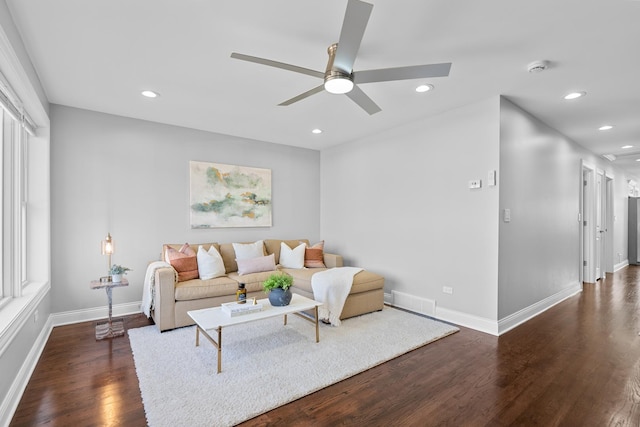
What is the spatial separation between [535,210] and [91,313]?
5.70 meters

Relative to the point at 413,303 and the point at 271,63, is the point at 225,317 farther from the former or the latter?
the point at 413,303

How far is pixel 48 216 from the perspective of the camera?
3.38 m

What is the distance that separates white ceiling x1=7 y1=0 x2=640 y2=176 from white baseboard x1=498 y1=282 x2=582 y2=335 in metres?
2.44

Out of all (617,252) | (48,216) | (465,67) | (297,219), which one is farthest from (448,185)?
(617,252)

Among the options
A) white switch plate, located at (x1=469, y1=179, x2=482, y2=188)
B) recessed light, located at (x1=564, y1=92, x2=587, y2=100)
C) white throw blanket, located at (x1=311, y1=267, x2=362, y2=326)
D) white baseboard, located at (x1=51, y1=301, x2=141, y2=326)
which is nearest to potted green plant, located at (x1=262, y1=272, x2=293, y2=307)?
white throw blanket, located at (x1=311, y1=267, x2=362, y2=326)

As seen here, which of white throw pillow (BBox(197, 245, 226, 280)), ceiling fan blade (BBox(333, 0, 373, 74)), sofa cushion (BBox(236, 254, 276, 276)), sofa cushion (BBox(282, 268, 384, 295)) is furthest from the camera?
sofa cushion (BBox(236, 254, 276, 276))

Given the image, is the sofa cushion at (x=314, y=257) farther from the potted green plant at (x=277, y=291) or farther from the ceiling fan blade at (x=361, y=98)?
the ceiling fan blade at (x=361, y=98)

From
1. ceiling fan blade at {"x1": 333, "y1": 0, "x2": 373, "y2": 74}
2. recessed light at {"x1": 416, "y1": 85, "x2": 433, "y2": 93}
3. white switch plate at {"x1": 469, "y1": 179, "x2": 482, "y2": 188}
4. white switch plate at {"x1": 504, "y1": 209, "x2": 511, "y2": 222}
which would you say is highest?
recessed light at {"x1": 416, "y1": 85, "x2": 433, "y2": 93}

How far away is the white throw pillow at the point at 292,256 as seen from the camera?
4.92 m

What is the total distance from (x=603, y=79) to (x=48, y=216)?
572 centimetres

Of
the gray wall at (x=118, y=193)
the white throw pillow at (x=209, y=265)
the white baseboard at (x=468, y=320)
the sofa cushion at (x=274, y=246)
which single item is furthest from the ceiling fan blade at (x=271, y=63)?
the sofa cushion at (x=274, y=246)

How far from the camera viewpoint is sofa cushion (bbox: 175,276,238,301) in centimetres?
354

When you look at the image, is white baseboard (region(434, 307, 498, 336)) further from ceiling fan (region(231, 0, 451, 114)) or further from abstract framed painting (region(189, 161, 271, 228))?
abstract framed painting (region(189, 161, 271, 228))

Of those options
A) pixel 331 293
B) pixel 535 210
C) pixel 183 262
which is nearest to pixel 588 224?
pixel 535 210
